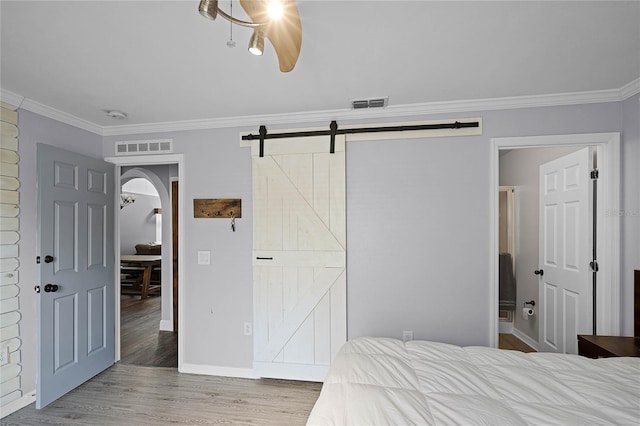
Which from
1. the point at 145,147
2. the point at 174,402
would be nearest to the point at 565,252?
the point at 174,402

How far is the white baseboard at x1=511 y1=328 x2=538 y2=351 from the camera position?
10.8 feet

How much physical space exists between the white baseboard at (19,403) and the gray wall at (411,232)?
6 cm

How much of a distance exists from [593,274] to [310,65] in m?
2.79

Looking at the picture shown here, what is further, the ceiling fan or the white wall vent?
the white wall vent

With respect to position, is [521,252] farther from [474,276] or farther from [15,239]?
[15,239]

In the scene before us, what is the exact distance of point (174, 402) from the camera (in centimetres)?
242

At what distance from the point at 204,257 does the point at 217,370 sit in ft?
3.58

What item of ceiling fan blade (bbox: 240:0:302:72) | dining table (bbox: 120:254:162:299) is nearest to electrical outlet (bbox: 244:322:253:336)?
ceiling fan blade (bbox: 240:0:302:72)

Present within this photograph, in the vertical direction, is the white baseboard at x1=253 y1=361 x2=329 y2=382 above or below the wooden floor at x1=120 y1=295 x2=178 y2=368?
above

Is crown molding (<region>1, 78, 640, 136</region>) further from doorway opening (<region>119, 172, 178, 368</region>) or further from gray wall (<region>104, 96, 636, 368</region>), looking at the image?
doorway opening (<region>119, 172, 178, 368</region>)

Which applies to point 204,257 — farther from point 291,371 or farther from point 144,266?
point 144,266

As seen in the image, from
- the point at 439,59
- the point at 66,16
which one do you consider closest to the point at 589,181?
the point at 439,59

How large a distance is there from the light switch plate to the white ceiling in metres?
1.37

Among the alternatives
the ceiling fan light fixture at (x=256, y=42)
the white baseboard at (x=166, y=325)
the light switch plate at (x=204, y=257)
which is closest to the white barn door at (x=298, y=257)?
the light switch plate at (x=204, y=257)
